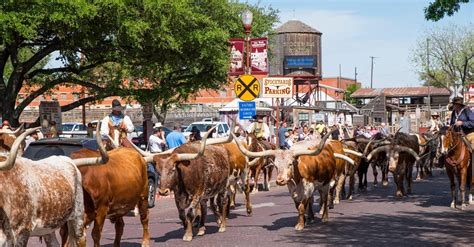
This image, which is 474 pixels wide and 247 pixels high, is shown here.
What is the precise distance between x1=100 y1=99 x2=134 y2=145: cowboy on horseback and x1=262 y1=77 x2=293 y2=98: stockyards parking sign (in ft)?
36.0

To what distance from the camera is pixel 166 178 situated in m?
12.7

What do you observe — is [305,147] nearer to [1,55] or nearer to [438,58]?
[1,55]

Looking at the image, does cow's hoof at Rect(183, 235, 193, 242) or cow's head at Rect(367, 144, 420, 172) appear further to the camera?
cow's head at Rect(367, 144, 420, 172)

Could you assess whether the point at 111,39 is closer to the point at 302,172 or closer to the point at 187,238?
the point at 302,172

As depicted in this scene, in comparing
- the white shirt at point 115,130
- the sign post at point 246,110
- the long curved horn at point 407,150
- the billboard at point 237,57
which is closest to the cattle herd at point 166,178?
the long curved horn at point 407,150

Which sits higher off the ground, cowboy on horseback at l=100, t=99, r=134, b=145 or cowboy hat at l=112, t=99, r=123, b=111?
cowboy hat at l=112, t=99, r=123, b=111

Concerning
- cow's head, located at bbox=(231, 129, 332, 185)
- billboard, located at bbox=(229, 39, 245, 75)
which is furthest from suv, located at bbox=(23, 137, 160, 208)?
billboard, located at bbox=(229, 39, 245, 75)

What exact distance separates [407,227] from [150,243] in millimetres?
4508

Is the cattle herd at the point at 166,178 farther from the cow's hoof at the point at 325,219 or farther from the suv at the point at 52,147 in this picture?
the suv at the point at 52,147

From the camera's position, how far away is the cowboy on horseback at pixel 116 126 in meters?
14.5

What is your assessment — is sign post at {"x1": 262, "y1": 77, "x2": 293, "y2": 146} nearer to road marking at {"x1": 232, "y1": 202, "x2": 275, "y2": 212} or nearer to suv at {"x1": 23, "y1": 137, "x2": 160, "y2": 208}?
road marking at {"x1": 232, "y1": 202, "x2": 275, "y2": 212}

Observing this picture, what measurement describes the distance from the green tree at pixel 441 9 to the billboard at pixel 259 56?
6.49 m

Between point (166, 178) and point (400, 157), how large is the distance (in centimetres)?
890

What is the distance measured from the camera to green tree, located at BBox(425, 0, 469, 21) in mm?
18938
